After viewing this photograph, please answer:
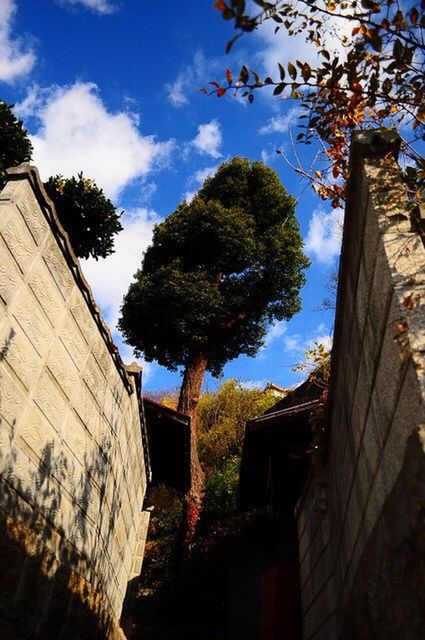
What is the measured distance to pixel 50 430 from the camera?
357 cm

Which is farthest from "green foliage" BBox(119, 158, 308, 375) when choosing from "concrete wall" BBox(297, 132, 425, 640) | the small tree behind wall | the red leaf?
the red leaf

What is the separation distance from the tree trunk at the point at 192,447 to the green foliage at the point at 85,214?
5300 millimetres

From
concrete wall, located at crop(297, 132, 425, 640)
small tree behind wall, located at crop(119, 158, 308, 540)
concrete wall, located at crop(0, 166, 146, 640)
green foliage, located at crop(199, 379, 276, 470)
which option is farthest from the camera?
green foliage, located at crop(199, 379, 276, 470)

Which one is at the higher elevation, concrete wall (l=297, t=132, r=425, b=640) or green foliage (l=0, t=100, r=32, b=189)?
green foliage (l=0, t=100, r=32, b=189)

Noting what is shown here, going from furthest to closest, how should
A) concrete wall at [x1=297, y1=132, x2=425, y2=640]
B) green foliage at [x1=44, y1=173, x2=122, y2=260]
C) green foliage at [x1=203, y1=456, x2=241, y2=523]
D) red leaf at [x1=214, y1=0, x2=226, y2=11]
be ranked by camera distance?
green foliage at [x1=203, y1=456, x2=241, y2=523] < green foliage at [x1=44, y1=173, x2=122, y2=260] < concrete wall at [x1=297, y1=132, x2=425, y2=640] < red leaf at [x1=214, y1=0, x2=226, y2=11]

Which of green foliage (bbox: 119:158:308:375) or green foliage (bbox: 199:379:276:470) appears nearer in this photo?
green foliage (bbox: 119:158:308:375)

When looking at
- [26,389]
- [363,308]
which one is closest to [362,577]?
[363,308]

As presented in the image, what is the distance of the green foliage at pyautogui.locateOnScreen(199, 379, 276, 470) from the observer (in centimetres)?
2014

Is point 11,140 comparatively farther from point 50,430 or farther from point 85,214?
point 50,430

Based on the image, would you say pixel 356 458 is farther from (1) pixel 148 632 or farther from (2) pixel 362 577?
(1) pixel 148 632

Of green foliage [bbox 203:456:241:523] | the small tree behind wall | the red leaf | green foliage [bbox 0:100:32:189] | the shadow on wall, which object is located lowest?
the shadow on wall

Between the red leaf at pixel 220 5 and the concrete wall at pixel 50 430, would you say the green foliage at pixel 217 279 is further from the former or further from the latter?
the red leaf at pixel 220 5

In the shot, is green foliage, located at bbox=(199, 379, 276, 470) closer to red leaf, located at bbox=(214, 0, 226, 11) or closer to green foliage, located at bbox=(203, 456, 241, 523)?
green foliage, located at bbox=(203, 456, 241, 523)

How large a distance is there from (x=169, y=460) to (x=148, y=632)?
3.85 meters
